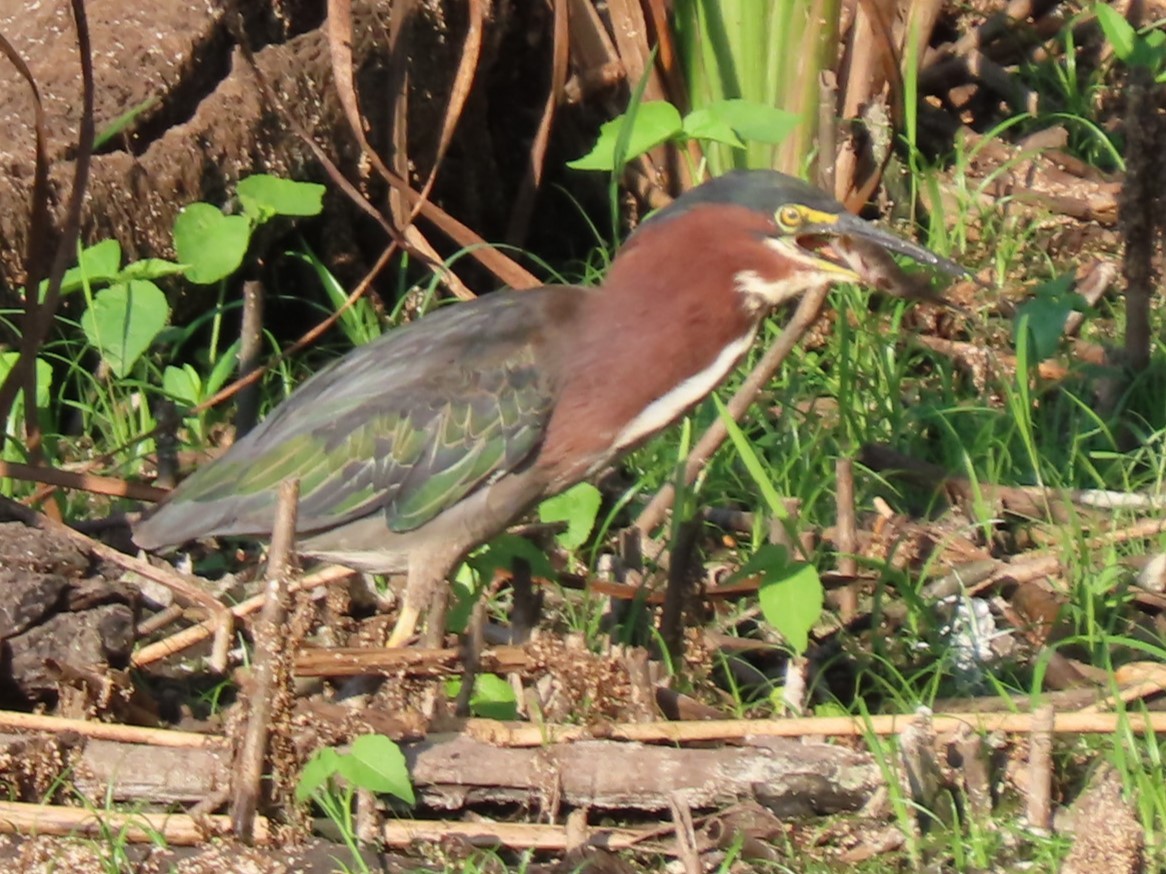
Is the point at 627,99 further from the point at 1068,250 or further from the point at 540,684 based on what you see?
the point at 540,684

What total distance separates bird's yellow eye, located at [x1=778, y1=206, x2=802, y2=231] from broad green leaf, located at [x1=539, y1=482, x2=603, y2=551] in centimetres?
88

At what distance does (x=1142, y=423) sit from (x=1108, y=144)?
1.28m

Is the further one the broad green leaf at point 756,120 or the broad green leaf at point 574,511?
the broad green leaf at point 756,120

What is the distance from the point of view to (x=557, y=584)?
4246mm

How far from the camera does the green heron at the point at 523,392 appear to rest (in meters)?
3.83

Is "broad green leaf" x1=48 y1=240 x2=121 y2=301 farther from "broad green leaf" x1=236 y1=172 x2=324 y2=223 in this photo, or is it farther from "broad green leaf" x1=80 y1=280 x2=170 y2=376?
"broad green leaf" x1=236 y1=172 x2=324 y2=223

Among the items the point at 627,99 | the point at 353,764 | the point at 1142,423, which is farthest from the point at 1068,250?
the point at 353,764

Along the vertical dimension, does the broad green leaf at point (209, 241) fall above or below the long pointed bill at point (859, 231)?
above

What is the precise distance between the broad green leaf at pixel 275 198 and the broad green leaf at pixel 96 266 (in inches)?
13.9

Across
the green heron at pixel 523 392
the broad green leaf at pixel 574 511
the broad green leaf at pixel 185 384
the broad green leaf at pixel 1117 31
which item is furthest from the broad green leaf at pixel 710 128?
the broad green leaf at pixel 185 384

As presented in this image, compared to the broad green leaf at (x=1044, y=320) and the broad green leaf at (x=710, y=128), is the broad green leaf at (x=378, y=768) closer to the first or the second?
the broad green leaf at (x=710, y=128)

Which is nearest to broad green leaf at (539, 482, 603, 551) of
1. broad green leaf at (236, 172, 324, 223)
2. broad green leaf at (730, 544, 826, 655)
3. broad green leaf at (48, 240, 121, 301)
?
broad green leaf at (730, 544, 826, 655)

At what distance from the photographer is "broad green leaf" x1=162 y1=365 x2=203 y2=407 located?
5.05 metres

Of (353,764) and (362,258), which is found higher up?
(362,258)
